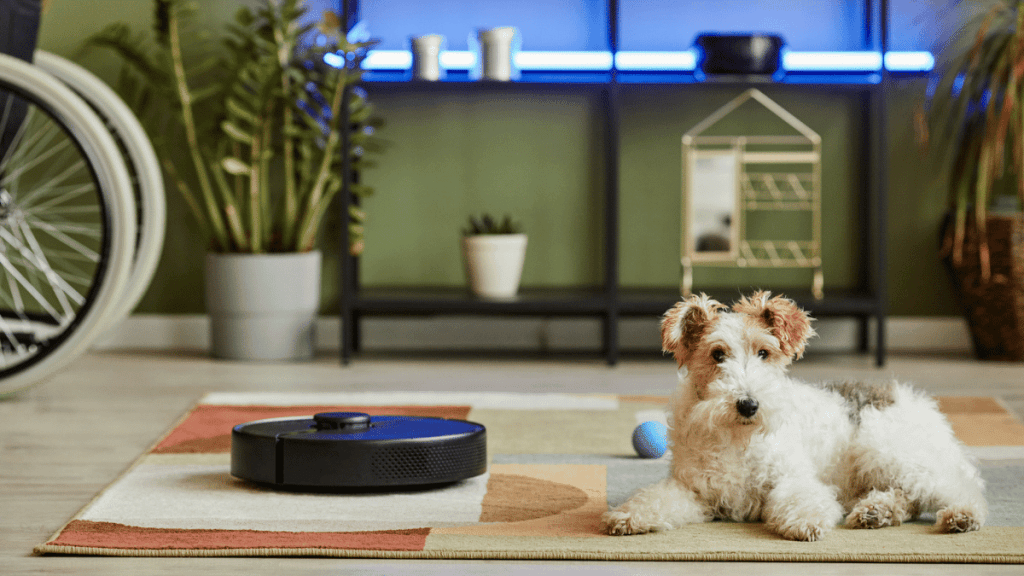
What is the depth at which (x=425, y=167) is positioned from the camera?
3627mm

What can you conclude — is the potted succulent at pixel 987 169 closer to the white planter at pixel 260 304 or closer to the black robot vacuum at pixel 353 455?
the white planter at pixel 260 304

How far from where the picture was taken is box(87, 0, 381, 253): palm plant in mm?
3252

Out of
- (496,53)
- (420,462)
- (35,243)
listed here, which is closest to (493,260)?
(496,53)

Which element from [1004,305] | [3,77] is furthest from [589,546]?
[1004,305]

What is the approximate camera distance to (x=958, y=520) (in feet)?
4.79

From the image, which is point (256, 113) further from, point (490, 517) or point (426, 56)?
point (490, 517)

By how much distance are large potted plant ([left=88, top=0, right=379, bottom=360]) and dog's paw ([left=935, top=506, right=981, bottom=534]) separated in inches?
85.0

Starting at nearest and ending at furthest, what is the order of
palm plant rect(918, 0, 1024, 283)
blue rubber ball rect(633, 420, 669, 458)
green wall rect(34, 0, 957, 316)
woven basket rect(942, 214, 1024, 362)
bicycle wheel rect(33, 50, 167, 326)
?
blue rubber ball rect(633, 420, 669, 458)
bicycle wheel rect(33, 50, 167, 326)
palm plant rect(918, 0, 1024, 283)
woven basket rect(942, 214, 1024, 362)
green wall rect(34, 0, 957, 316)

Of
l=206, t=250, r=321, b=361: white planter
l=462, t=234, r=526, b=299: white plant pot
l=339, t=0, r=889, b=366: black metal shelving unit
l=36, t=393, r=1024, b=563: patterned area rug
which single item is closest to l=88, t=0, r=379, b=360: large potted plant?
l=206, t=250, r=321, b=361: white planter

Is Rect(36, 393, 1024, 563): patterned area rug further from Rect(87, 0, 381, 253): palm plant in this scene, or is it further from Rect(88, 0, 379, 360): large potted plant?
Rect(87, 0, 381, 253): palm plant

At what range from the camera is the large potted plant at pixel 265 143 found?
325 centimetres

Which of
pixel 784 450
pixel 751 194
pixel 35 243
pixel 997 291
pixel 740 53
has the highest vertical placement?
pixel 740 53

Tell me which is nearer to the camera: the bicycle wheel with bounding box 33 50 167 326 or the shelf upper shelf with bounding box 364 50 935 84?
the bicycle wheel with bounding box 33 50 167 326

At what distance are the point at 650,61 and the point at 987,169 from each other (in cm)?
105
